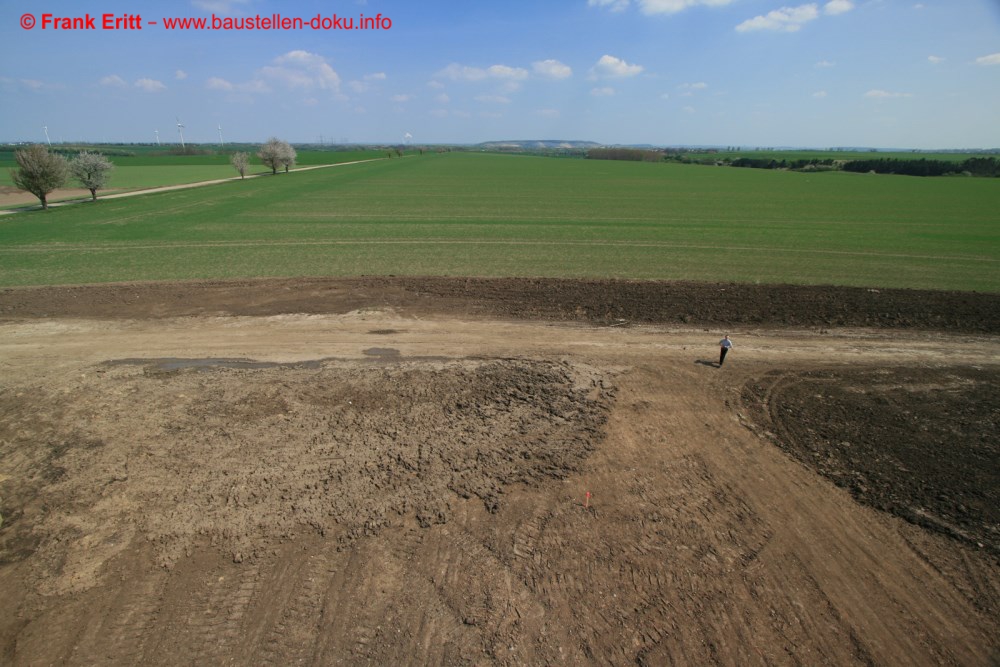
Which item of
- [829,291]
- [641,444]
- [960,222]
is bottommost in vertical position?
[641,444]

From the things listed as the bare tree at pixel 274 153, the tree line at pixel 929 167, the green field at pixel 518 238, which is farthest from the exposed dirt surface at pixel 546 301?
the tree line at pixel 929 167

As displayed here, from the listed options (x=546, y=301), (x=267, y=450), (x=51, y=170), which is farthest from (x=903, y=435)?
(x=51, y=170)

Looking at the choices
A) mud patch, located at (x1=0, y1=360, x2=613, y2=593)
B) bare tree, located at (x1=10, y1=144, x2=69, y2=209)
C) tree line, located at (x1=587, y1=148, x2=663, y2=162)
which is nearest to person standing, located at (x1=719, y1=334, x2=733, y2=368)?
mud patch, located at (x1=0, y1=360, x2=613, y2=593)

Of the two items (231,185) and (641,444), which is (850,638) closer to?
(641,444)

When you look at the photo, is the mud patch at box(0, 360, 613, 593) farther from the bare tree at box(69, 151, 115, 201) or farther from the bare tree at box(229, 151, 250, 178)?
the bare tree at box(229, 151, 250, 178)

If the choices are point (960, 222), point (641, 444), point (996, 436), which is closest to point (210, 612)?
point (641, 444)

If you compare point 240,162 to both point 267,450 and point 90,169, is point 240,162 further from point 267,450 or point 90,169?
point 267,450
